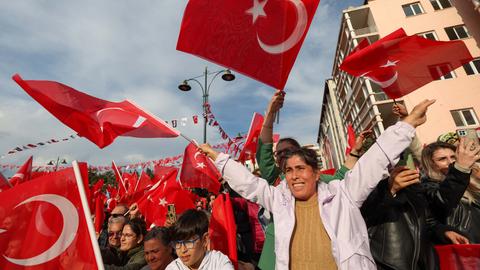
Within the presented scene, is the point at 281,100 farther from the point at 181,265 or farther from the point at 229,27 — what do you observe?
the point at 181,265

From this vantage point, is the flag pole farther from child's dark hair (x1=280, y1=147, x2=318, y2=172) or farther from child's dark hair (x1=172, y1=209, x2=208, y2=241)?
child's dark hair (x1=280, y1=147, x2=318, y2=172)

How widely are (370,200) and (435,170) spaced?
126 centimetres

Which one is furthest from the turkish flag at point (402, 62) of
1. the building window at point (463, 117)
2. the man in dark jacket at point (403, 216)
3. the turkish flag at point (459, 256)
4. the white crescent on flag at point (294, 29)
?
the building window at point (463, 117)

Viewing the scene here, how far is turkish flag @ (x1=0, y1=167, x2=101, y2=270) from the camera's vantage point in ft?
5.53

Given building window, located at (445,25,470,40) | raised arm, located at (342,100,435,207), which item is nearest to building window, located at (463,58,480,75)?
building window, located at (445,25,470,40)

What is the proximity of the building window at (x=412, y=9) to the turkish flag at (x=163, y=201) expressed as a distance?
22.6 metres

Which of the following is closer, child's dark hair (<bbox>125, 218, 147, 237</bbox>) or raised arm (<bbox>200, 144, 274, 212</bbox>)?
raised arm (<bbox>200, 144, 274, 212</bbox>)

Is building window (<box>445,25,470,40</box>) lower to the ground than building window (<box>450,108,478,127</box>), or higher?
higher

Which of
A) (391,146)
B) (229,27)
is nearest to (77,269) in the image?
(391,146)

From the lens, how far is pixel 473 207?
2256mm

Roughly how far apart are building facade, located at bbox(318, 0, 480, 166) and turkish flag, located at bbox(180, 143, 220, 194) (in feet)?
33.8

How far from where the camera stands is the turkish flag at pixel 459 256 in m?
1.78

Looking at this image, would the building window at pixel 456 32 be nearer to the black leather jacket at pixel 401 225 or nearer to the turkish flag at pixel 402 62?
the turkish flag at pixel 402 62

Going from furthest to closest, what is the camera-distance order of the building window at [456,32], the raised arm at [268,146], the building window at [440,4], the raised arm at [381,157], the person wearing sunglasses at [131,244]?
the building window at [440,4] < the building window at [456,32] < the person wearing sunglasses at [131,244] < the raised arm at [268,146] < the raised arm at [381,157]
